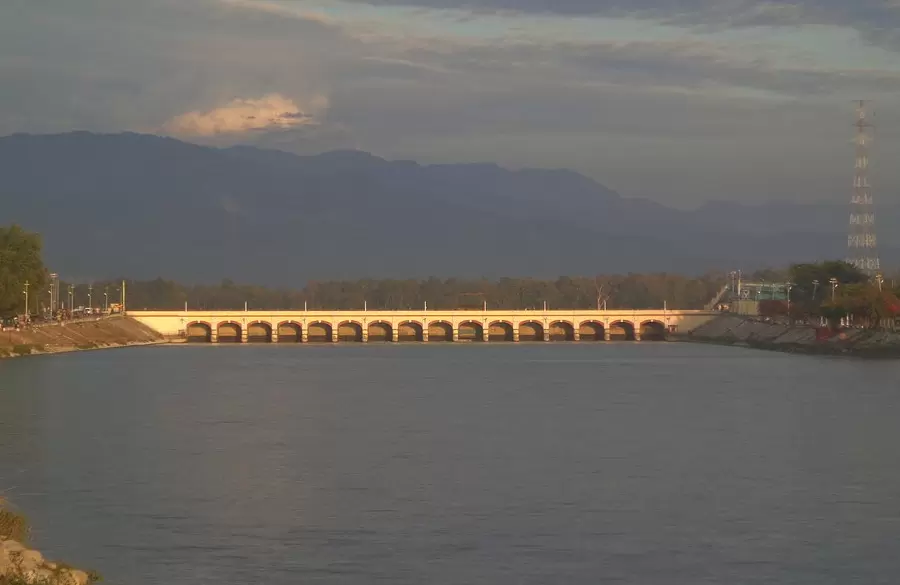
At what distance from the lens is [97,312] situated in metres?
155

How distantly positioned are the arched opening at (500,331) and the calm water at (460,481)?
9428 cm

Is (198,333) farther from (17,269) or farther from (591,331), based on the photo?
(17,269)

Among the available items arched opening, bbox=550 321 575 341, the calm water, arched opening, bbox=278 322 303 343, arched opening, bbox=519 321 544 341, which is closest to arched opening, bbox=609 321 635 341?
arched opening, bbox=550 321 575 341

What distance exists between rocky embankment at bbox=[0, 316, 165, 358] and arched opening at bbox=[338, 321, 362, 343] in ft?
72.4

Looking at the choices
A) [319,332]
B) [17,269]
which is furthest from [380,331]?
[17,269]

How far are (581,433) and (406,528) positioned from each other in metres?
18.3

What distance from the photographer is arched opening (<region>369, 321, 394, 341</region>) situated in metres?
162

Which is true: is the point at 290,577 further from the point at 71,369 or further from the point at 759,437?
the point at 71,369

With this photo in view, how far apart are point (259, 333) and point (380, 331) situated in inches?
529

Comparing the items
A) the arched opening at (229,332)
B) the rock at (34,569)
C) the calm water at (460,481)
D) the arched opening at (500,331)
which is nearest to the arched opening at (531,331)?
the arched opening at (500,331)

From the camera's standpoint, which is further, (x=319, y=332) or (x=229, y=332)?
(x=319, y=332)

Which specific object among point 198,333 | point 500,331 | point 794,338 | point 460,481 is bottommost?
point 460,481

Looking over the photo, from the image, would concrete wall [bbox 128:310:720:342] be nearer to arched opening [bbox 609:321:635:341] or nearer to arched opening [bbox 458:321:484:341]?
arched opening [bbox 609:321:635:341]

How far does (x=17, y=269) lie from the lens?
349 feet
